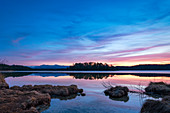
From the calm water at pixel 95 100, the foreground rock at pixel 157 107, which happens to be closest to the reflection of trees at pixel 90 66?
the calm water at pixel 95 100

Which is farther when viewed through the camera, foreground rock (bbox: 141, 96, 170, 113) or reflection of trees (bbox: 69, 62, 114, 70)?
reflection of trees (bbox: 69, 62, 114, 70)

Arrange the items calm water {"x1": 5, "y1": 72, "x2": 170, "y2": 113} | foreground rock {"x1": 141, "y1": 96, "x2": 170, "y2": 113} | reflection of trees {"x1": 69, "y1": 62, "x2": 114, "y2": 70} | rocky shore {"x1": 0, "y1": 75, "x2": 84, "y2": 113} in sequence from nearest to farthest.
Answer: foreground rock {"x1": 141, "y1": 96, "x2": 170, "y2": 113}, rocky shore {"x1": 0, "y1": 75, "x2": 84, "y2": 113}, calm water {"x1": 5, "y1": 72, "x2": 170, "y2": 113}, reflection of trees {"x1": 69, "y1": 62, "x2": 114, "y2": 70}

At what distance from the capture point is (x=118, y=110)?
12.5 meters

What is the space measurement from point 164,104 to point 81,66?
166 m

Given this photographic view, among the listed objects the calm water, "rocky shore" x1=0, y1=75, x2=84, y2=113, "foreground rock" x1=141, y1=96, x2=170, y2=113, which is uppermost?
"foreground rock" x1=141, y1=96, x2=170, y2=113

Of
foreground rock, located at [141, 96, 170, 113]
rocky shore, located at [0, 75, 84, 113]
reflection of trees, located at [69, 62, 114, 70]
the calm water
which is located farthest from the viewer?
reflection of trees, located at [69, 62, 114, 70]

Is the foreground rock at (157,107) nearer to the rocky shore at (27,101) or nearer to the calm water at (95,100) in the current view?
the calm water at (95,100)

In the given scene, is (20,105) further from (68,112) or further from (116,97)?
(116,97)

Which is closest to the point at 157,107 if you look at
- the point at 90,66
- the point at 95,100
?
the point at 95,100

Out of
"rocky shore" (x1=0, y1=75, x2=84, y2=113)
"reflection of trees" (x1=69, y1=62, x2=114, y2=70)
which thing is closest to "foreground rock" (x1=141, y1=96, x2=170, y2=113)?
"rocky shore" (x1=0, y1=75, x2=84, y2=113)

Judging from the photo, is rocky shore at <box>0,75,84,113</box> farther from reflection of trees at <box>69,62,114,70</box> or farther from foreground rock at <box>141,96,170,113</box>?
reflection of trees at <box>69,62,114,70</box>

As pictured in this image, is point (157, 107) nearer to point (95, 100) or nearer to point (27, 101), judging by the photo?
point (95, 100)

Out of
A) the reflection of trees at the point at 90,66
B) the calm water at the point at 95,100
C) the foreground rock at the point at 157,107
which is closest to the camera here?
the foreground rock at the point at 157,107

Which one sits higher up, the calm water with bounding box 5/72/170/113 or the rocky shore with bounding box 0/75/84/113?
the rocky shore with bounding box 0/75/84/113
